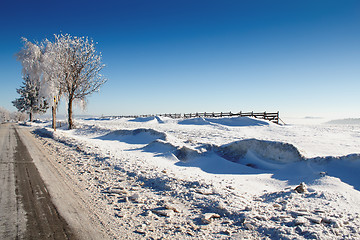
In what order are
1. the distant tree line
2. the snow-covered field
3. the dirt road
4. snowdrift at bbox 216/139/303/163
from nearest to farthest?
the dirt road, the snow-covered field, snowdrift at bbox 216/139/303/163, the distant tree line

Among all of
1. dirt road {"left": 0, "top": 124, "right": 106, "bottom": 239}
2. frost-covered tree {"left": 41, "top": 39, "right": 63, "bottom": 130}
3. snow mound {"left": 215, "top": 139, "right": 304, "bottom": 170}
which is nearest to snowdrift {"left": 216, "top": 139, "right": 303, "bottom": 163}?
snow mound {"left": 215, "top": 139, "right": 304, "bottom": 170}

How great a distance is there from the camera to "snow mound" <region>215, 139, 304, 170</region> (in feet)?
23.0

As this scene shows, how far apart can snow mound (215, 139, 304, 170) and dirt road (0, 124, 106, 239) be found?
18.4ft

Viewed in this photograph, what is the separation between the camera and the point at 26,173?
6.04m

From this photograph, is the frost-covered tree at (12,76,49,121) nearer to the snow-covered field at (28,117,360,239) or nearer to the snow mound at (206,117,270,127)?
the snow mound at (206,117,270,127)

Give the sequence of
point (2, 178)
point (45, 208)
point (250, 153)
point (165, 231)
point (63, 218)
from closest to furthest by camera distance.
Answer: point (165, 231) → point (63, 218) → point (45, 208) → point (2, 178) → point (250, 153)

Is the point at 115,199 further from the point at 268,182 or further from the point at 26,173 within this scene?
the point at 268,182

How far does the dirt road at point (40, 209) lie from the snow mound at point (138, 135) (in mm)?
6851

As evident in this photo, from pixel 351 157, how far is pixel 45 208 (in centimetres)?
746

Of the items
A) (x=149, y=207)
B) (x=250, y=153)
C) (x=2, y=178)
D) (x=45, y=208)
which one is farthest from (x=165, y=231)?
(x=250, y=153)

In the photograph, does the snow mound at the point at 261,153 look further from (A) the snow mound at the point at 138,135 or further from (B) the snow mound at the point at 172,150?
(A) the snow mound at the point at 138,135

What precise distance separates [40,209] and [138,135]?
414 inches

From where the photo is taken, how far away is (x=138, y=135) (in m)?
14.2

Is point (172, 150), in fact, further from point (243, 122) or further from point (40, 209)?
point (243, 122)
